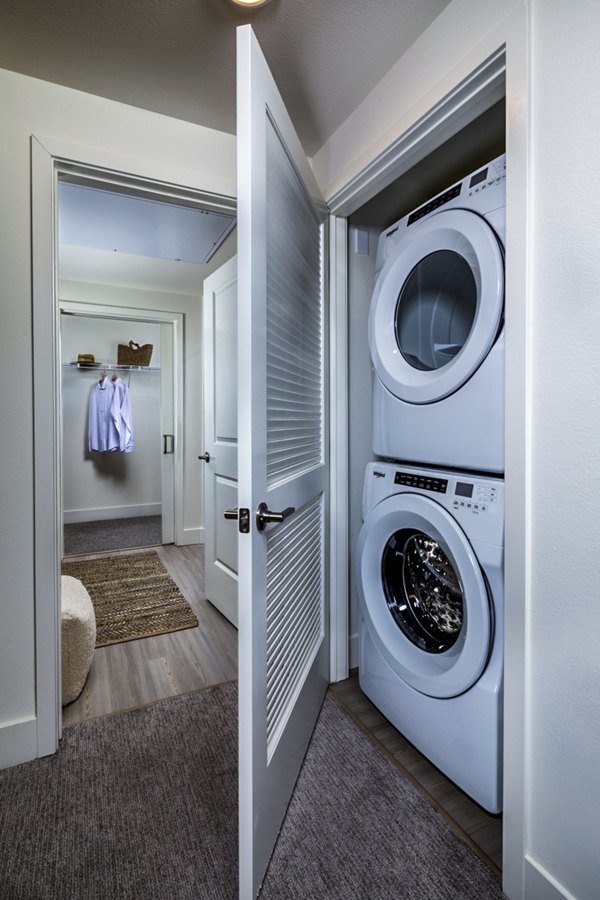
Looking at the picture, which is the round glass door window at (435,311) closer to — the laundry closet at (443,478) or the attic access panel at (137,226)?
the laundry closet at (443,478)

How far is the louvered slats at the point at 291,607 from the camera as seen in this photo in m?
1.19

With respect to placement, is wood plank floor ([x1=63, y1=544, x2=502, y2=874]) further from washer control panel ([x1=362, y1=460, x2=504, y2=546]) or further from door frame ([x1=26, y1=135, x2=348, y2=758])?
washer control panel ([x1=362, y1=460, x2=504, y2=546])

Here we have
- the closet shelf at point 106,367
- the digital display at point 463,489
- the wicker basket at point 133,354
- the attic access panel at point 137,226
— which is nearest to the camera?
the digital display at point 463,489

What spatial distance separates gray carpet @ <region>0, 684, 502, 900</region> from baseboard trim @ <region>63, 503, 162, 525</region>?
3594 mm

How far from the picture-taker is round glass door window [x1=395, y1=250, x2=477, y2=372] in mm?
1446

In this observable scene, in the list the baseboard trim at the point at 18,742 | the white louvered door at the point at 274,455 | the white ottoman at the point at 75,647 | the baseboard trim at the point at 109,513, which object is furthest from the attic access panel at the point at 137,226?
the baseboard trim at the point at 109,513

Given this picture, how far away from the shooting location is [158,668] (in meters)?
2.11

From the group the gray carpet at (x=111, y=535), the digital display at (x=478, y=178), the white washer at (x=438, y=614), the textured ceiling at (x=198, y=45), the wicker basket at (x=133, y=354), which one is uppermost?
the textured ceiling at (x=198, y=45)

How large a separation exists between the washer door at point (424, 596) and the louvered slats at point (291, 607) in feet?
0.62

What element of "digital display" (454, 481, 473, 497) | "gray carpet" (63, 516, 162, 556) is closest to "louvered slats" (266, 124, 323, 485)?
"digital display" (454, 481, 473, 497)

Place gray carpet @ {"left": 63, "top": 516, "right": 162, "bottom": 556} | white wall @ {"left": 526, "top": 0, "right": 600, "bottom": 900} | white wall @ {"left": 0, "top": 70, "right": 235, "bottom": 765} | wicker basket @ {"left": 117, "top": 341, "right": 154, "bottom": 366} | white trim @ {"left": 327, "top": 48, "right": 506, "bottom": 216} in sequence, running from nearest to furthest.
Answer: white wall @ {"left": 526, "top": 0, "right": 600, "bottom": 900} < white trim @ {"left": 327, "top": 48, "right": 506, "bottom": 216} < white wall @ {"left": 0, "top": 70, "right": 235, "bottom": 765} < gray carpet @ {"left": 63, "top": 516, "right": 162, "bottom": 556} < wicker basket @ {"left": 117, "top": 341, "right": 154, "bottom": 366}

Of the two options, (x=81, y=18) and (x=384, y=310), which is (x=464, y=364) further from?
(x=81, y=18)

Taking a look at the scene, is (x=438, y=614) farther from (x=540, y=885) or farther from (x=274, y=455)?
(x=274, y=455)

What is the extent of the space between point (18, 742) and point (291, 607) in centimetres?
103
